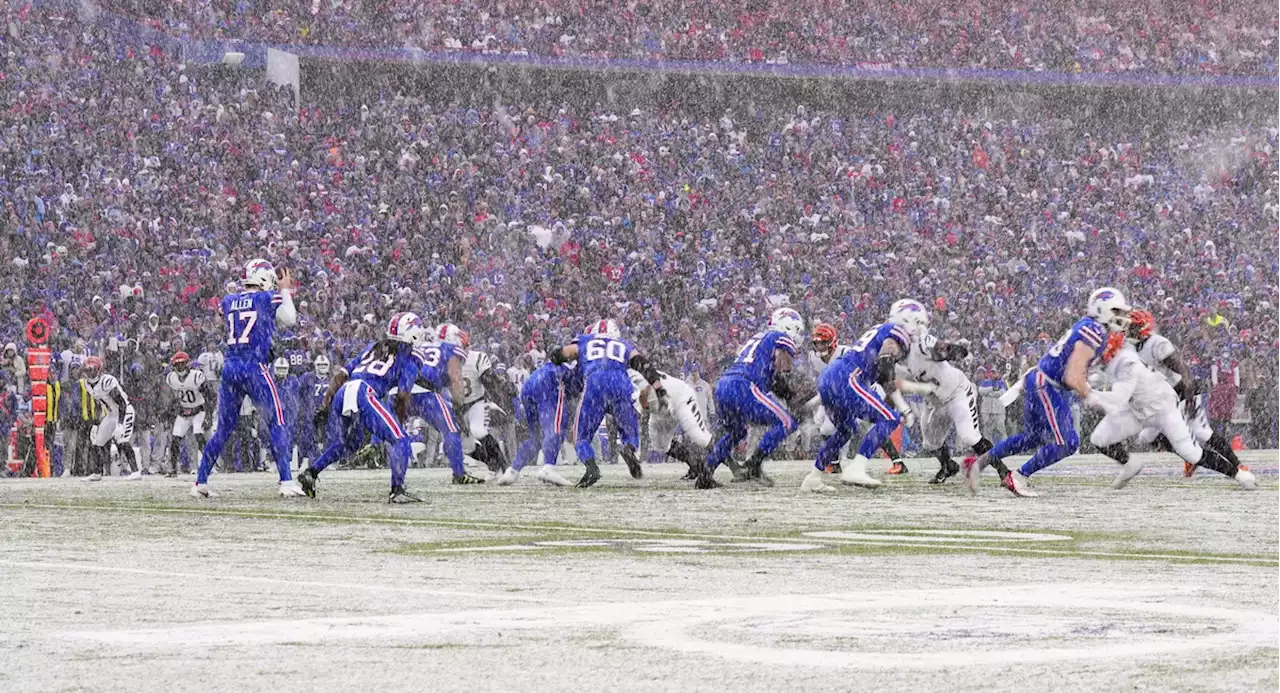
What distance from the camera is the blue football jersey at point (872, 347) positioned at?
1738cm

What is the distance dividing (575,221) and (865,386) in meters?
19.6

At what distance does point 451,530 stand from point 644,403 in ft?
33.1

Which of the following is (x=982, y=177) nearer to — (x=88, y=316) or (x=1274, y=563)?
(x=88, y=316)

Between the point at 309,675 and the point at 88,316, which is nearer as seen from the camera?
the point at 309,675

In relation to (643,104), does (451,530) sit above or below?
below

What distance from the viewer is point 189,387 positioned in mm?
24156

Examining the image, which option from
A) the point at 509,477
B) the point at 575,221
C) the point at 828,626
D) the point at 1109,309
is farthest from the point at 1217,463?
the point at 575,221

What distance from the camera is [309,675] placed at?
544 centimetres

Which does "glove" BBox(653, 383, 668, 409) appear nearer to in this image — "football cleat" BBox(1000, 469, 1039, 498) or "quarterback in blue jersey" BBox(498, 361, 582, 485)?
"quarterback in blue jersey" BBox(498, 361, 582, 485)

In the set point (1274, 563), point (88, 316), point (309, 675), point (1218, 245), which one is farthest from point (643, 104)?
point (309, 675)

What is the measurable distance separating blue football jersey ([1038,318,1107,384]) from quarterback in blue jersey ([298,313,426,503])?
5.17m

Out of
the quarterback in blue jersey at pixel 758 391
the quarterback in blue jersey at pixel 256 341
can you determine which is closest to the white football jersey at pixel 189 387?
the quarterback in blue jersey at pixel 256 341

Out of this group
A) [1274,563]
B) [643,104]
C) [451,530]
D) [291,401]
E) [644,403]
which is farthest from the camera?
[643,104]

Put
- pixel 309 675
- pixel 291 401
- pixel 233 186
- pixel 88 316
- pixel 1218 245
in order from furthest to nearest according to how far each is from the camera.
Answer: pixel 1218 245, pixel 233 186, pixel 88 316, pixel 291 401, pixel 309 675
